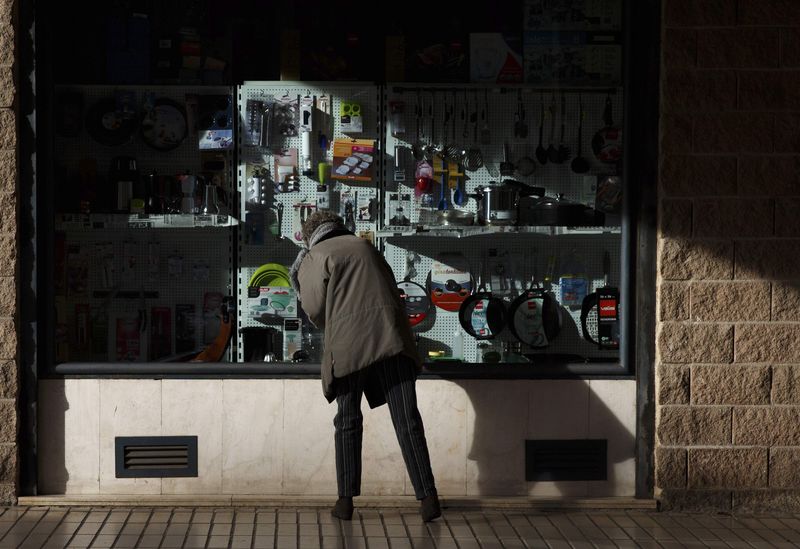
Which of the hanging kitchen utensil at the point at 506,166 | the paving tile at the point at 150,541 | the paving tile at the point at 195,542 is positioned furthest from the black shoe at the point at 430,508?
the hanging kitchen utensil at the point at 506,166

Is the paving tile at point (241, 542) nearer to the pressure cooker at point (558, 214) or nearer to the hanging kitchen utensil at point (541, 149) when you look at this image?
the pressure cooker at point (558, 214)

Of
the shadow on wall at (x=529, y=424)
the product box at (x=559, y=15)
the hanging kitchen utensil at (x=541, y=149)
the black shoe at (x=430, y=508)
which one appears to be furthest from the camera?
the hanging kitchen utensil at (x=541, y=149)

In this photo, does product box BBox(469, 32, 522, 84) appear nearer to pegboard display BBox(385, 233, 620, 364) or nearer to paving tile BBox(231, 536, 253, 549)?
pegboard display BBox(385, 233, 620, 364)

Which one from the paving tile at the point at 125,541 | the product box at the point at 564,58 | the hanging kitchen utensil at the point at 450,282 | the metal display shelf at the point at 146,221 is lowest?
the paving tile at the point at 125,541

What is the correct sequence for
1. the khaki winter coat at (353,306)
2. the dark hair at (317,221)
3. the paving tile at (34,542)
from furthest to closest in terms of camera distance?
the dark hair at (317,221) → the khaki winter coat at (353,306) → the paving tile at (34,542)

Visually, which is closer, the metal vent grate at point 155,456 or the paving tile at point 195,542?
the paving tile at point 195,542

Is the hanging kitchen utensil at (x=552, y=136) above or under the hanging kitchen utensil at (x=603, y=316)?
above

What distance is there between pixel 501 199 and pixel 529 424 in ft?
4.45

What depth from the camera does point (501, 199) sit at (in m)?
6.82

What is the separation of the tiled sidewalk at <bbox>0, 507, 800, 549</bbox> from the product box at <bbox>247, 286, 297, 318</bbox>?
46.8 inches

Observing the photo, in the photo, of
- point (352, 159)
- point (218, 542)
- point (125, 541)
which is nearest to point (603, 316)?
point (352, 159)

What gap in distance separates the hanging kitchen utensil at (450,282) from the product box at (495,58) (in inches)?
43.0

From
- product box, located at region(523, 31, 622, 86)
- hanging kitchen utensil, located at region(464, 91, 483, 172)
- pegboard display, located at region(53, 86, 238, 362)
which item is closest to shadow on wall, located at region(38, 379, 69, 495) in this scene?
pegboard display, located at region(53, 86, 238, 362)

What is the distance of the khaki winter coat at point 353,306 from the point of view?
232 inches
